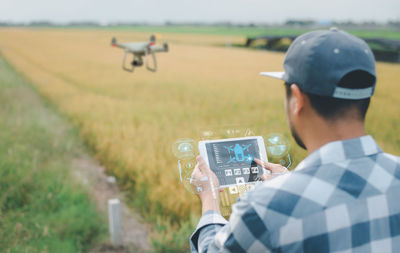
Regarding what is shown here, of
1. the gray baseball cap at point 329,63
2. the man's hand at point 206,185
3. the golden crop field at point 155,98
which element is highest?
the gray baseball cap at point 329,63

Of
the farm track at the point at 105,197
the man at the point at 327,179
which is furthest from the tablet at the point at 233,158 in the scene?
the farm track at the point at 105,197

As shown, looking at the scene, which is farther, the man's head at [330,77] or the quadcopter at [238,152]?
the quadcopter at [238,152]

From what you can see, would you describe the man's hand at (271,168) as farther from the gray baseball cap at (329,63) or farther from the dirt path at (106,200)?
the dirt path at (106,200)

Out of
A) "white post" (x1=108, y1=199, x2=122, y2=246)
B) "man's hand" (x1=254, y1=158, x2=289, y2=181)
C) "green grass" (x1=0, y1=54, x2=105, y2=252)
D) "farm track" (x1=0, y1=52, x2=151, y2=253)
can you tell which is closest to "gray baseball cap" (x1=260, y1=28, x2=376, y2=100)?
"man's hand" (x1=254, y1=158, x2=289, y2=181)

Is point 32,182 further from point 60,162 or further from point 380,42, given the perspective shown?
point 380,42

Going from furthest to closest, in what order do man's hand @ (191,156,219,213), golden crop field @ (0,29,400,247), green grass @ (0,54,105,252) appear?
golden crop field @ (0,29,400,247) → green grass @ (0,54,105,252) → man's hand @ (191,156,219,213)

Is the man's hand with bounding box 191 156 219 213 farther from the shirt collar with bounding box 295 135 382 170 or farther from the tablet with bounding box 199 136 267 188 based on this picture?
the shirt collar with bounding box 295 135 382 170

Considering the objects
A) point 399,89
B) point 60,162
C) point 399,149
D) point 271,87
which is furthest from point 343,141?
point 399,89
